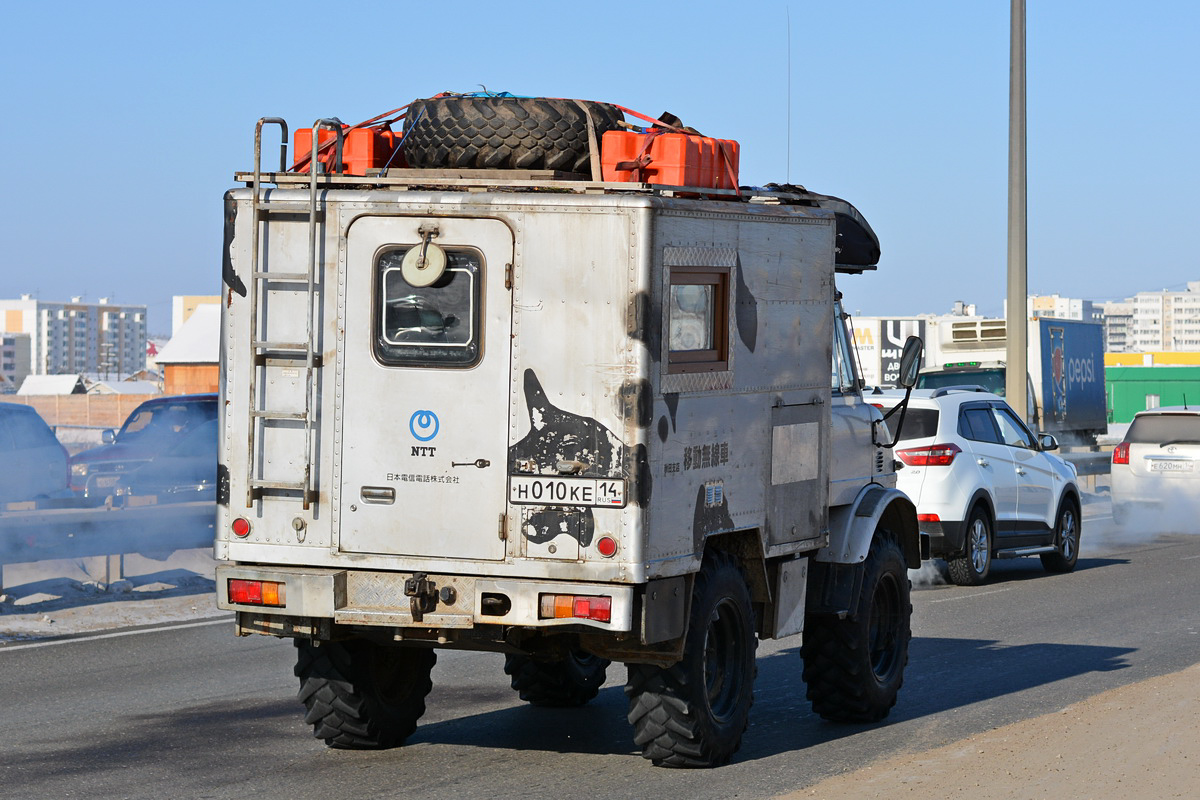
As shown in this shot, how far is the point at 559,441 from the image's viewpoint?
279 inches

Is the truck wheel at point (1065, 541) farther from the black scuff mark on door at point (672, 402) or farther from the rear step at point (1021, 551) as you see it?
the black scuff mark on door at point (672, 402)

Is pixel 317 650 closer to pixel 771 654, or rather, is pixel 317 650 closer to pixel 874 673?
pixel 874 673

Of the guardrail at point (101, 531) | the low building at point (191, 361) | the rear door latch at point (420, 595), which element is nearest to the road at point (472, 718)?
the rear door latch at point (420, 595)

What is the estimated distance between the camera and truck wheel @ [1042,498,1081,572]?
17391 mm

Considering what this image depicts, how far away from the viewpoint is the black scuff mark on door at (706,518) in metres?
7.39

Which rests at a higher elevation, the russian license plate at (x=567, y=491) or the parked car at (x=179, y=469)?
the russian license plate at (x=567, y=491)

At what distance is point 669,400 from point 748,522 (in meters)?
1.01

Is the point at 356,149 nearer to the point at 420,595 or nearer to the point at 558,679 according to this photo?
the point at 420,595

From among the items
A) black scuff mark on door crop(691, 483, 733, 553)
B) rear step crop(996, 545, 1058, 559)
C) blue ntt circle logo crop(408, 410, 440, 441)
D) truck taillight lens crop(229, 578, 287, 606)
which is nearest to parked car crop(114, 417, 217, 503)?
rear step crop(996, 545, 1058, 559)

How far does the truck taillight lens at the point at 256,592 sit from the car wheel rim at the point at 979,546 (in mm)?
9934

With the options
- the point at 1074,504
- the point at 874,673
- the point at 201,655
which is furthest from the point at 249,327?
the point at 1074,504

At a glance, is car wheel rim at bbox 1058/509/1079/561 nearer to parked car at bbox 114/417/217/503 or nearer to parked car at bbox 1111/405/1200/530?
parked car at bbox 1111/405/1200/530

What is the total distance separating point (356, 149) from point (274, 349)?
4.09 feet

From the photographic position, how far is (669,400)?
7.16 metres
